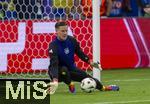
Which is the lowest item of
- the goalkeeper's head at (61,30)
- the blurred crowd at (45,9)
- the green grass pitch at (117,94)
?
the green grass pitch at (117,94)

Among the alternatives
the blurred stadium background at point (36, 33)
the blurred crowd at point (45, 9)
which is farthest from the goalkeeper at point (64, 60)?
the blurred crowd at point (45, 9)

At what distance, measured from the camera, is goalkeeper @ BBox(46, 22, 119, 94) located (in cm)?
1267

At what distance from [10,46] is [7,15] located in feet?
2.25

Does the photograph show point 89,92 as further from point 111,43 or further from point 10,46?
point 111,43

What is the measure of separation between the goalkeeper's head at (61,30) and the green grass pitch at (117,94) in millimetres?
969

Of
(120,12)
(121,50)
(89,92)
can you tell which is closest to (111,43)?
(121,50)

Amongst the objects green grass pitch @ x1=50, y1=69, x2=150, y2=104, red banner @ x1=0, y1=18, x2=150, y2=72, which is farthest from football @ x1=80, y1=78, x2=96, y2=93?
red banner @ x1=0, y1=18, x2=150, y2=72

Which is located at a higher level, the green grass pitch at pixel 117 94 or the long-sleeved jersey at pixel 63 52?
the long-sleeved jersey at pixel 63 52

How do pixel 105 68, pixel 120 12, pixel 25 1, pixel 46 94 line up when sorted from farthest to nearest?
pixel 120 12
pixel 105 68
pixel 25 1
pixel 46 94

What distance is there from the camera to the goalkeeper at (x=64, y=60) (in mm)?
12672

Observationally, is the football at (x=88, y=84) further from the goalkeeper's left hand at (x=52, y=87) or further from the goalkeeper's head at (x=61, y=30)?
the goalkeeper's head at (x=61, y=30)

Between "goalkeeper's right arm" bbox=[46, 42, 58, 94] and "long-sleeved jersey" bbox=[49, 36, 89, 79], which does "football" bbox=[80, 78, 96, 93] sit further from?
"goalkeeper's right arm" bbox=[46, 42, 58, 94]

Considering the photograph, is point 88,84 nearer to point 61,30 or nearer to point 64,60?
point 64,60

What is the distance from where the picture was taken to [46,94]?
40.7 ft
